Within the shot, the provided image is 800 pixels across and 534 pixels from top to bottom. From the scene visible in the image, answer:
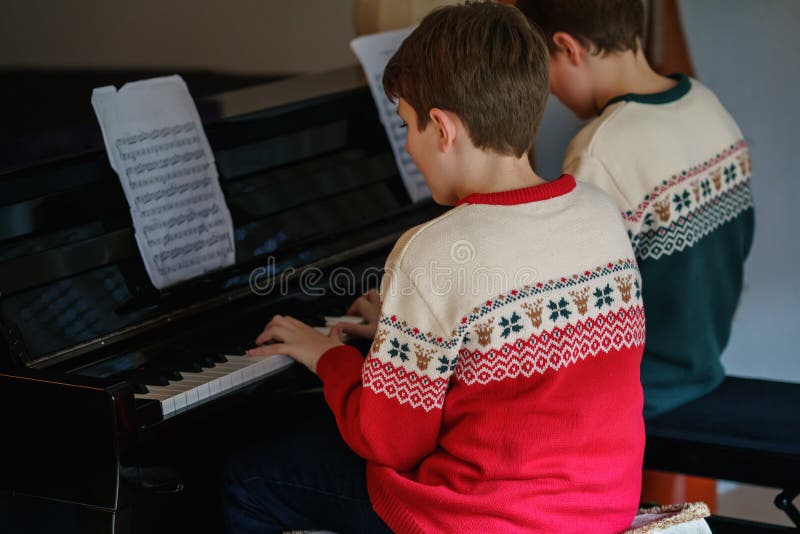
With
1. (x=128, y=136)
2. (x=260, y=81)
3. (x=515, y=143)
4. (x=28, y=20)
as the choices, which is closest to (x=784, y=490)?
(x=515, y=143)

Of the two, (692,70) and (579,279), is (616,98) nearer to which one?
(579,279)

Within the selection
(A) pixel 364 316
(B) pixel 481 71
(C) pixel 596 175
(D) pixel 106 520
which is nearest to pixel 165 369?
(D) pixel 106 520

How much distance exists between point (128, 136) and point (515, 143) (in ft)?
2.41

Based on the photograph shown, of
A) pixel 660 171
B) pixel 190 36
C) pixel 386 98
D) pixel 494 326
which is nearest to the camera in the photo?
pixel 494 326

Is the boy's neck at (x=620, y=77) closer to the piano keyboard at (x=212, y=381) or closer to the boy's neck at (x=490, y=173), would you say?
the boy's neck at (x=490, y=173)

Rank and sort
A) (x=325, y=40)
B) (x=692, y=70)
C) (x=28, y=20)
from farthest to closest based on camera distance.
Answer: (x=692, y=70), (x=325, y=40), (x=28, y=20)

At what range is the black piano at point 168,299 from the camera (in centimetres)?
152

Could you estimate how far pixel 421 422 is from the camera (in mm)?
1392

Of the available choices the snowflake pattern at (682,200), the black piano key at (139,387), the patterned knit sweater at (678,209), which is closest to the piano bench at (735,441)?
the patterned knit sweater at (678,209)

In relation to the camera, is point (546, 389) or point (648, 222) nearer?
point (546, 389)

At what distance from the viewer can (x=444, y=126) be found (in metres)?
1.40

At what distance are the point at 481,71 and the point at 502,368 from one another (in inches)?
15.8

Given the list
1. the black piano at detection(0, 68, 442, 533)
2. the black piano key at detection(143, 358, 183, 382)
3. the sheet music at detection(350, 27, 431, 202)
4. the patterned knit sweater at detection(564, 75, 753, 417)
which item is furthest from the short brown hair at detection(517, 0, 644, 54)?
the black piano key at detection(143, 358, 183, 382)

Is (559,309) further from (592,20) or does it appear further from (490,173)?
(592,20)
